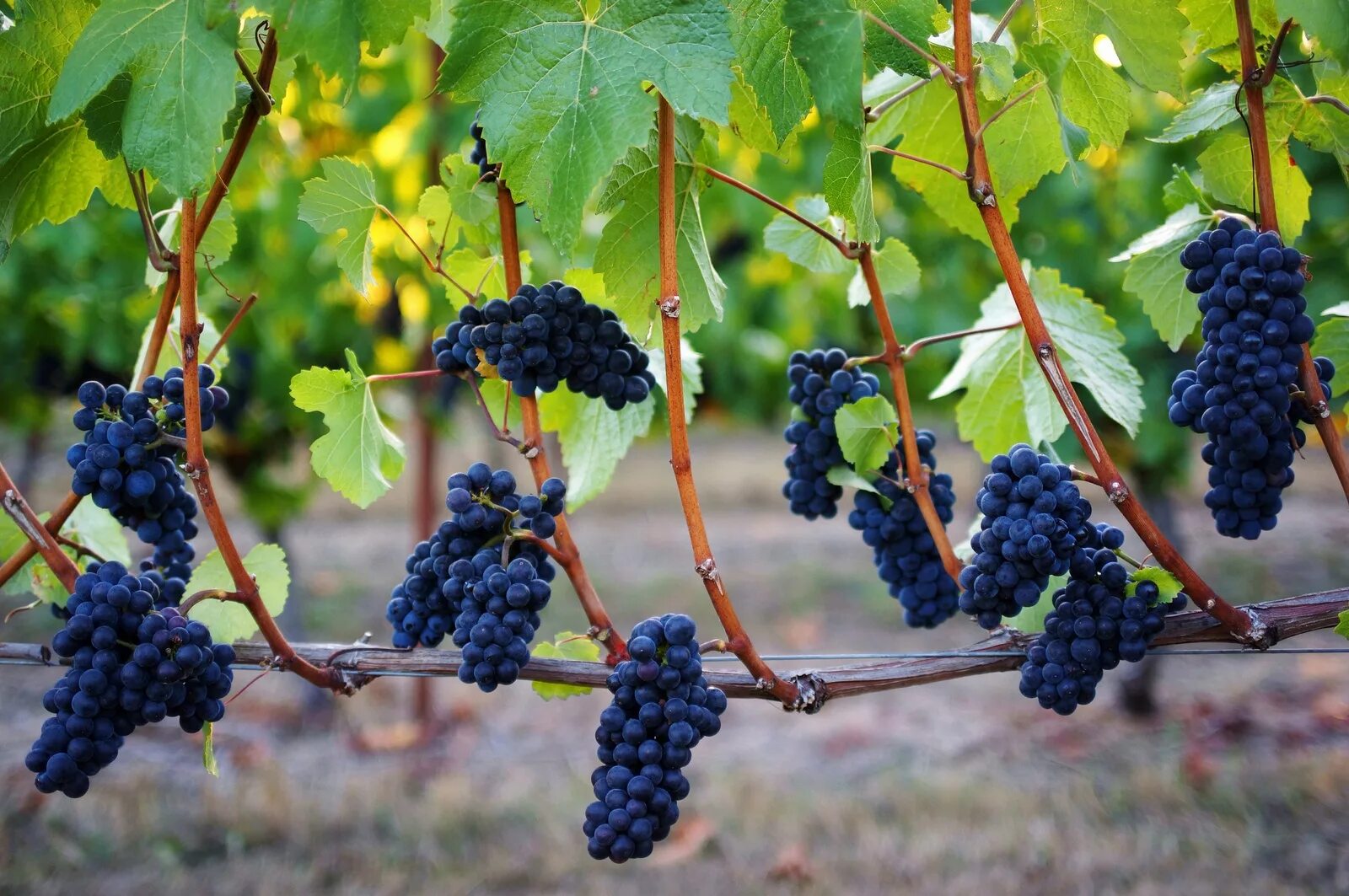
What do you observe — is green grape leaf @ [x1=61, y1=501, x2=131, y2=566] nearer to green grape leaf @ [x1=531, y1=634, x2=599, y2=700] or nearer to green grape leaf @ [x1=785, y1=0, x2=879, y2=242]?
green grape leaf @ [x1=531, y1=634, x2=599, y2=700]

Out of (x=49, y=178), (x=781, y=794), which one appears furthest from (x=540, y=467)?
(x=781, y=794)

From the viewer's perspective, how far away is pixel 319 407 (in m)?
1.11

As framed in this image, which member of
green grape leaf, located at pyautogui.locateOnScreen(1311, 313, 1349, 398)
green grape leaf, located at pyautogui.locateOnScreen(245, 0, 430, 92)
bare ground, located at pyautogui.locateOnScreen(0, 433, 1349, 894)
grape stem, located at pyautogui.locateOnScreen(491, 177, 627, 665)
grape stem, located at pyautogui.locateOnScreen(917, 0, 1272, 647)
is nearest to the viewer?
green grape leaf, located at pyautogui.locateOnScreen(245, 0, 430, 92)

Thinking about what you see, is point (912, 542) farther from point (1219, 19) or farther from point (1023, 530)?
point (1219, 19)

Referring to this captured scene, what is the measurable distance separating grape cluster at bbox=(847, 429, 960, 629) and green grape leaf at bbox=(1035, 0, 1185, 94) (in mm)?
437

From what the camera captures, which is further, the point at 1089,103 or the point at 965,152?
the point at 965,152

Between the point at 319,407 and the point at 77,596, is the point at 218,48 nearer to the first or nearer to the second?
the point at 319,407

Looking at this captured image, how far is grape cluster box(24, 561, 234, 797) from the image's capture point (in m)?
0.95

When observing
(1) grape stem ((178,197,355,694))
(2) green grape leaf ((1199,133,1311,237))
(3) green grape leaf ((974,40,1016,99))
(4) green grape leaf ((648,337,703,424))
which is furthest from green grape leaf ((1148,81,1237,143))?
(1) grape stem ((178,197,355,694))

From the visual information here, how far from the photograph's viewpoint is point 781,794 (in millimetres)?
3367

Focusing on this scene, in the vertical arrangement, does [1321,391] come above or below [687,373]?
below

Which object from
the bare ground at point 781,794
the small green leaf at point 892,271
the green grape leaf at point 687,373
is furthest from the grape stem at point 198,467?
the bare ground at point 781,794

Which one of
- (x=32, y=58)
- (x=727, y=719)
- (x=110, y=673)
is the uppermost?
(x=32, y=58)

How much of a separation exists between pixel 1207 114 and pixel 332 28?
2.77 ft
